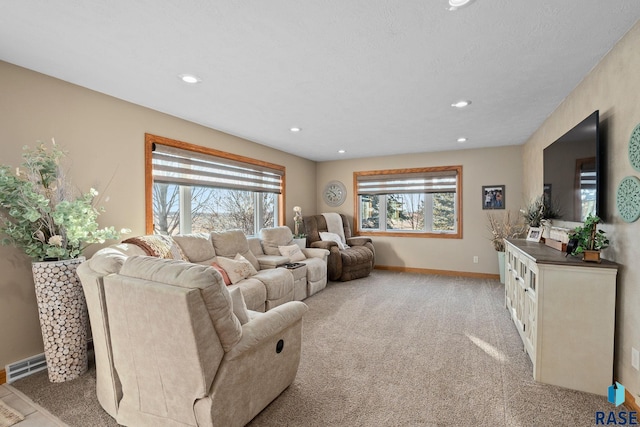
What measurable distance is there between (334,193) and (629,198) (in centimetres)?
509

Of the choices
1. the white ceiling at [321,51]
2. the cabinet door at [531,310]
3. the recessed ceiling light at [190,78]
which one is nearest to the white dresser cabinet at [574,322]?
the cabinet door at [531,310]

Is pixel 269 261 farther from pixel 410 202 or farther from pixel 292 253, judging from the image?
pixel 410 202

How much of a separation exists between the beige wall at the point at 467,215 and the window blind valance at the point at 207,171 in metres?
2.48

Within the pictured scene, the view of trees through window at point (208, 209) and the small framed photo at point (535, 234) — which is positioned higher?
the view of trees through window at point (208, 209)

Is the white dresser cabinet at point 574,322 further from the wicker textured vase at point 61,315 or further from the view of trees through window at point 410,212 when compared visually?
the view of trees through window at point 410,212

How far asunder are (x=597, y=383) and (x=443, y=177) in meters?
4.18

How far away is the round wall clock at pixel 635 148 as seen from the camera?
1.85 metres

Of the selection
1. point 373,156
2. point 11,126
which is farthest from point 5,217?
point 373,156

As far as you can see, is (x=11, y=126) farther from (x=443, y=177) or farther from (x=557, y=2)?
A: (x=443, y=177)

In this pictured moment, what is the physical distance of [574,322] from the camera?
2.13 m

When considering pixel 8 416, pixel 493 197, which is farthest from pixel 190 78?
pixel 493 197

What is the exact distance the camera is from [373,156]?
20.6ft

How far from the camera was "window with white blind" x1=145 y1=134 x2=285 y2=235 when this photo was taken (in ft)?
11.5

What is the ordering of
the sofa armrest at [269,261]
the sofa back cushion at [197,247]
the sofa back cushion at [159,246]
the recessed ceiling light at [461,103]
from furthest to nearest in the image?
the sofa armrest at [269,261] < the sofa back cushion at [197,247] < the recessed ceiling light at [461,103] < the sofa back cushion at [159,246]
